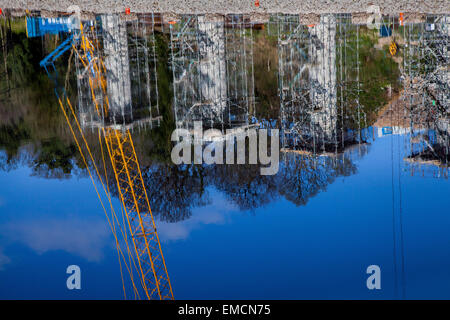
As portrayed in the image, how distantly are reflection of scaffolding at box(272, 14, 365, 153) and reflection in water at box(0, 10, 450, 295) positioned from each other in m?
0.03

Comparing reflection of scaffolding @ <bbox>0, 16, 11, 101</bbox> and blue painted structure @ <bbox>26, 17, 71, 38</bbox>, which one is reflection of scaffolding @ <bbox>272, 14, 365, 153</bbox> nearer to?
blue painted structure @ <bbox>26, 17, 71, 38</bbox>

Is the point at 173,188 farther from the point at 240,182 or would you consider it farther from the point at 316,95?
the point at 316,95

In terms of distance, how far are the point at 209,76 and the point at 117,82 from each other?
2.05m

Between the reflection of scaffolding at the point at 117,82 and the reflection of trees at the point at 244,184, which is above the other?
the reflection of scaffolding at the point at 117,82

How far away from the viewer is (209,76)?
496 inches

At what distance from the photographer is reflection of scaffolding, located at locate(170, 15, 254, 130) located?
11.9 m

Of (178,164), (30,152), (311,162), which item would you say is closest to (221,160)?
(178,164)

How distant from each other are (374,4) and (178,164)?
5.63 meters

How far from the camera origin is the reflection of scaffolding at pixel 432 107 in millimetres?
10766

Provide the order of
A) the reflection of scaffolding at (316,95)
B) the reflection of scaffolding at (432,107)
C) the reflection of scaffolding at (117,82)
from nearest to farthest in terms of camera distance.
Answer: the reflection of scaffolding at (432,107) < the reflection of scaffolding at (316,95) < the reflection of scaffolding at (117,82)

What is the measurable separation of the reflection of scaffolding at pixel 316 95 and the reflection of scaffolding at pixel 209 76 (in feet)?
2.84

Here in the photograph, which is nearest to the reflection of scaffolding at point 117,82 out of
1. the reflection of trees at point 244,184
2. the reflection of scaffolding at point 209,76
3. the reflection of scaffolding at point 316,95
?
the reflection of scaffolding at point 209,76

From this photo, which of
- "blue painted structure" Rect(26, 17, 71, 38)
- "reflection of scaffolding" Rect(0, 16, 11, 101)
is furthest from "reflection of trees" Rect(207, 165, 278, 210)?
"reflection of scaffolding" Rect(0, 16, 11, 101)

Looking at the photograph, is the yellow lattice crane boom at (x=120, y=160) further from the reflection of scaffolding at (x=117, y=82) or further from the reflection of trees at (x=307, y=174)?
the reflection of trees at (x=307, y=174)
